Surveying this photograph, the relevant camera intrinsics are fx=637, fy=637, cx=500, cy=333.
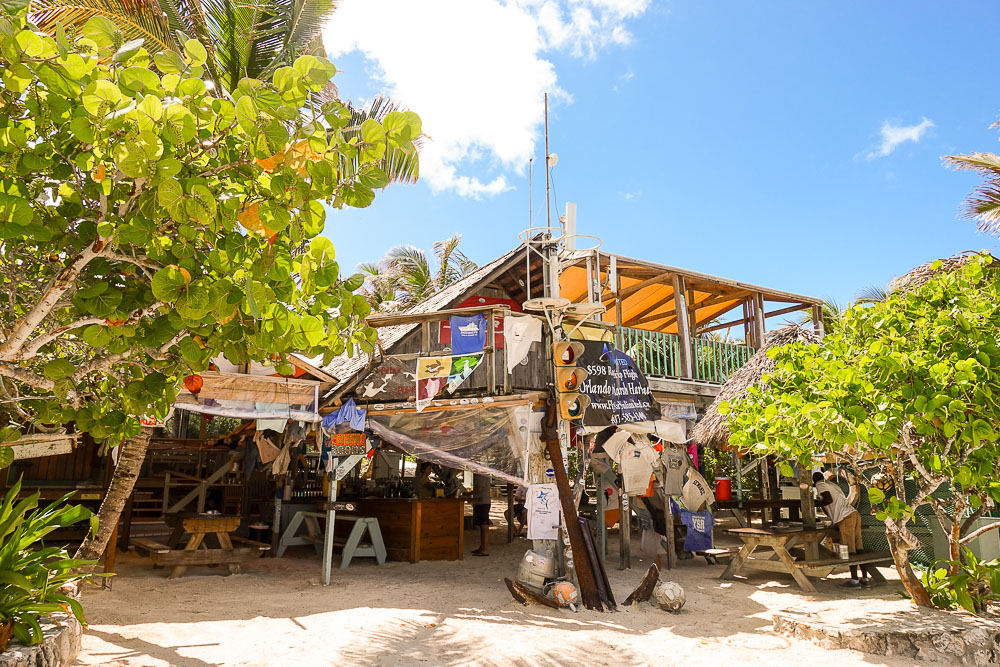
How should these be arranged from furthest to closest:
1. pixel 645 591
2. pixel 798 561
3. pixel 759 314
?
pixel 759 314
pixel 798 561
pixel 645 591

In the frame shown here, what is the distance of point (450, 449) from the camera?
27.4 feet

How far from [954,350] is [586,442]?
4.60 metres

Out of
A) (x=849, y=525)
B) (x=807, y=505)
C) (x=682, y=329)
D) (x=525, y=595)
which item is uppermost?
(x=682, y=329)

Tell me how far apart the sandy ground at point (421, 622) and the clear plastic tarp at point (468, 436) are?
1.56 m

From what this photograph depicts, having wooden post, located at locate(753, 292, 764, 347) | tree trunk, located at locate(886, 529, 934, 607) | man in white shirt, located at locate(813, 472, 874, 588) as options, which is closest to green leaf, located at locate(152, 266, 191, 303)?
tree trunk, located at locate(886, 529, 934, 607)

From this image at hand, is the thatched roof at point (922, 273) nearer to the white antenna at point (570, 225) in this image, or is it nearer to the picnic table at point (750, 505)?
the picnic table at point (750, 505)

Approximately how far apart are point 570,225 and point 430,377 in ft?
8.75

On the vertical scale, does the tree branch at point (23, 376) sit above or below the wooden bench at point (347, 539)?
above

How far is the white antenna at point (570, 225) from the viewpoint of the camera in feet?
23.3

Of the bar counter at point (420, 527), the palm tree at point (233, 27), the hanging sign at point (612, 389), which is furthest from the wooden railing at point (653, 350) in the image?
the palm tree at point (233, 27)

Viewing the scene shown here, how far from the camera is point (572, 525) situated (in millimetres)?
7254

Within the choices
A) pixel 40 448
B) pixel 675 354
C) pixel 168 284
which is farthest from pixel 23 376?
pixel 675 354

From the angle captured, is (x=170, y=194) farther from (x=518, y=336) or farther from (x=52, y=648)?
(x=518, y=336)

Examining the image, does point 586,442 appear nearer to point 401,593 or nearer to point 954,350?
point 401,593
